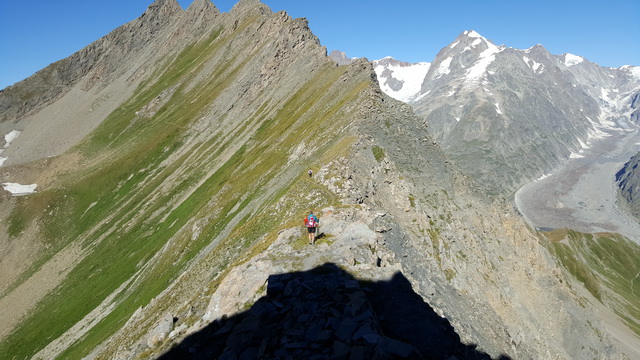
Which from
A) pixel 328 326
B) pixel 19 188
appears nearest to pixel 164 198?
pixel 19 188

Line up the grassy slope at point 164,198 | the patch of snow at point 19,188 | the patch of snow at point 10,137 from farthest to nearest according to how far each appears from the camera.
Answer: the patch of snow at point 10,137 < the patch of snow at point 19,188 < the grassy slope at point 164,198

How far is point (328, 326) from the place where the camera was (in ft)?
47.8

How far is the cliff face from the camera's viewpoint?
76.4 feet

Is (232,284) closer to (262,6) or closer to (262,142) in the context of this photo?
(262,142)

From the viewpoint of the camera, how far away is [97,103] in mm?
199250

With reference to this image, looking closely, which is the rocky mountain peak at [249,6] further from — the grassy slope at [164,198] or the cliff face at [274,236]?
the grassy slope at [164,198]

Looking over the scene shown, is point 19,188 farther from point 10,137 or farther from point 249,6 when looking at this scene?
point 249,6

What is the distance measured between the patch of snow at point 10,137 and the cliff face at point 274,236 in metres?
48.6

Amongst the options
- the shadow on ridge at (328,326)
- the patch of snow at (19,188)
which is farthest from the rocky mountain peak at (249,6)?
the shadow on ridge at (328,326)

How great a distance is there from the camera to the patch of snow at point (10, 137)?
175688 mm

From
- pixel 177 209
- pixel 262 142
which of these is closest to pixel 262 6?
pixel 262 142

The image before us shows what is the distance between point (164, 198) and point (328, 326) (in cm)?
9154

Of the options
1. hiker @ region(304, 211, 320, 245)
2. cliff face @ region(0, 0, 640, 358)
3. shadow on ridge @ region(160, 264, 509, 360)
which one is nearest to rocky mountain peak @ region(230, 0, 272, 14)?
cliff face @ region(0, 0, 640, 358)

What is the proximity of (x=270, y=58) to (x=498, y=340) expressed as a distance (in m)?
118
